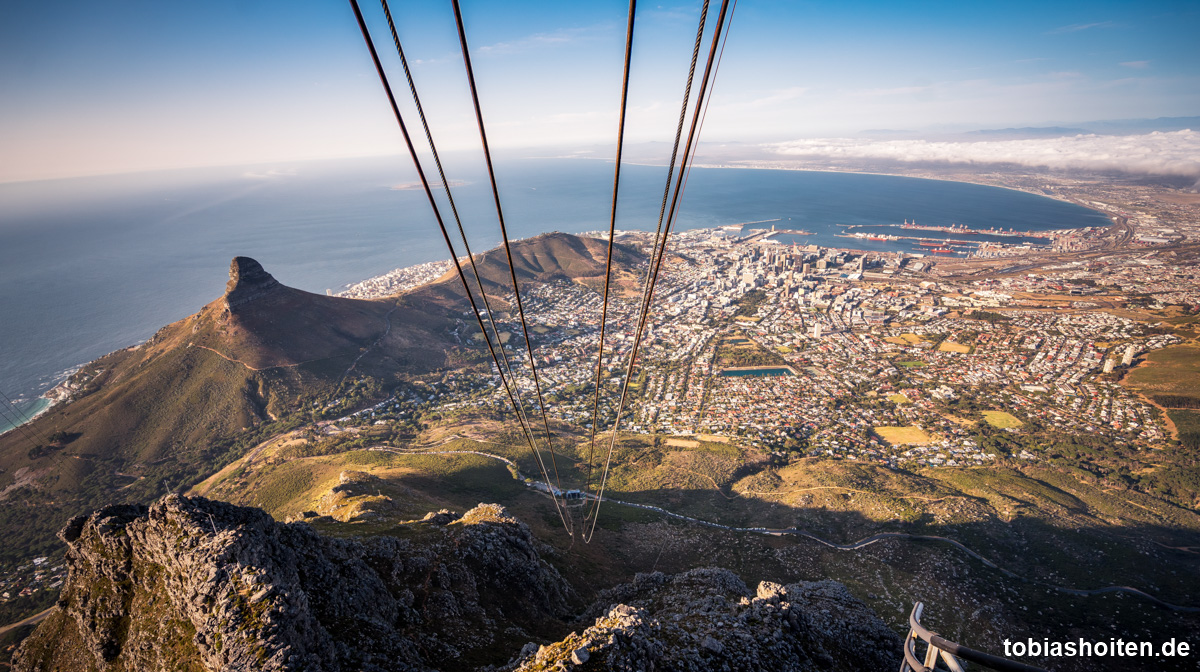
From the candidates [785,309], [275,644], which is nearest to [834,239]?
[785,309]

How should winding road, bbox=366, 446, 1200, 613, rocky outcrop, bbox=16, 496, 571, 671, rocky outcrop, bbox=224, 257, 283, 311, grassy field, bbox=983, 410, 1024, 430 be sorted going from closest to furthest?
rocky outcrop, bbox=16, 496, 571, 671 → winding road, bbox=366, 446, 1200, 613 → grassy field, bbox=983, 410, 1024, 430 → rocky outcrop, bbox=224, 257, 283, 311

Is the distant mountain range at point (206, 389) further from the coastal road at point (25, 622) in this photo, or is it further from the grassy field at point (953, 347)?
the grassy field at point (953, 347)

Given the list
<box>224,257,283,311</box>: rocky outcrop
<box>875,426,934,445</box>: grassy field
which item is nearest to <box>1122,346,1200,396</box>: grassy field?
<box>875,426,934,445</box>: grassy field

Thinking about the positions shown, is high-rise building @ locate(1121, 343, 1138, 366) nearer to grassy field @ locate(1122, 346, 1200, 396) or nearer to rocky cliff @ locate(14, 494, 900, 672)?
grassy field @ locate(1122, 346, 1200, 396)

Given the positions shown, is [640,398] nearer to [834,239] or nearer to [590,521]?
[590,521]

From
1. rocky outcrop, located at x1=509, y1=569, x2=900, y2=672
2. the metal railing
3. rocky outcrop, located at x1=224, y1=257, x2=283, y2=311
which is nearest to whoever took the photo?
the metal railing

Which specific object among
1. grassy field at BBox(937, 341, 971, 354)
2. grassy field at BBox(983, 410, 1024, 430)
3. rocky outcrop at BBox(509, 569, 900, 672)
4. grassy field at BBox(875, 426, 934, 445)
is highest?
rocky outcrop at BBox(509, 569, 900, 672)

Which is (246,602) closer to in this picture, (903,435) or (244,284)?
(903,435)
